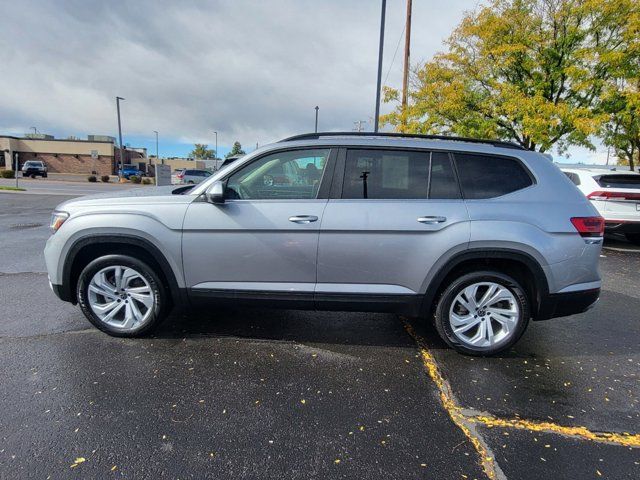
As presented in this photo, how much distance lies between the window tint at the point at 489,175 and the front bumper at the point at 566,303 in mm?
962

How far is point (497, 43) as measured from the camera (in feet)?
41.7

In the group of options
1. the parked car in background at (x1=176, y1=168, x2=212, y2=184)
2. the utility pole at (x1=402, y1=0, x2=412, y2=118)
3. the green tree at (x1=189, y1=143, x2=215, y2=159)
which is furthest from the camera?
the green tree at (x1=189, y1=143, x2=215, y2=159)

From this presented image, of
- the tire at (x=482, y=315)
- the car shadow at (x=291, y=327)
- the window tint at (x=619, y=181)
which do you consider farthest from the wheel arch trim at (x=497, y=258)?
the window tint at (x=619, y=181)

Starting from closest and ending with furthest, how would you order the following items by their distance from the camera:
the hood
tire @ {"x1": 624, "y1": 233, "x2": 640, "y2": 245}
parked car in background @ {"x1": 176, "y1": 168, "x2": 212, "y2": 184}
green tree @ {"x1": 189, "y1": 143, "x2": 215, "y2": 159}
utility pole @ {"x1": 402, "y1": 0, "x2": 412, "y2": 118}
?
1. the hood
2. tire @ {"x1": 624, "y1": 233, "x2": 640, "y2": 245}
3. utility pole @ {"x1": 402, "y1": 0, "x2": 412, "y2": 118}
4. parked car in background @ {"x1": 176, "y1": 168, "x2": 212, "y2": 184}
5. green tree @ {"x1": 189, "y1": 143, "x2": 215, "y2": 159}

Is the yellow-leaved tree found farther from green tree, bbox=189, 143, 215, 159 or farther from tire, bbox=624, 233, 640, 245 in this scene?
green tree, bbox=189, 143, 215, 159

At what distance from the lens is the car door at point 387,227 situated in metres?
3.19

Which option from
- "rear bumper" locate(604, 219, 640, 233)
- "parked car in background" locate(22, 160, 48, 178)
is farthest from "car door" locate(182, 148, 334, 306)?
"parked car in background" locate(22, 160, 48, 178)

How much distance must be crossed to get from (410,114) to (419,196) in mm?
12090

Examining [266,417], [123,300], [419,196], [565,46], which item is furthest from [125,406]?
[565,46]

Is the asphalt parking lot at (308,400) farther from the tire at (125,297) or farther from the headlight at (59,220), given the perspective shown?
the headlight at (59,220)

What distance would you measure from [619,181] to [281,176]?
7.81 metres

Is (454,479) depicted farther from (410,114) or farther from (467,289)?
(410,114)

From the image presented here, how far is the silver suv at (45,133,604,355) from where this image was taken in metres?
3.19

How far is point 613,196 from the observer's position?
306 inches
